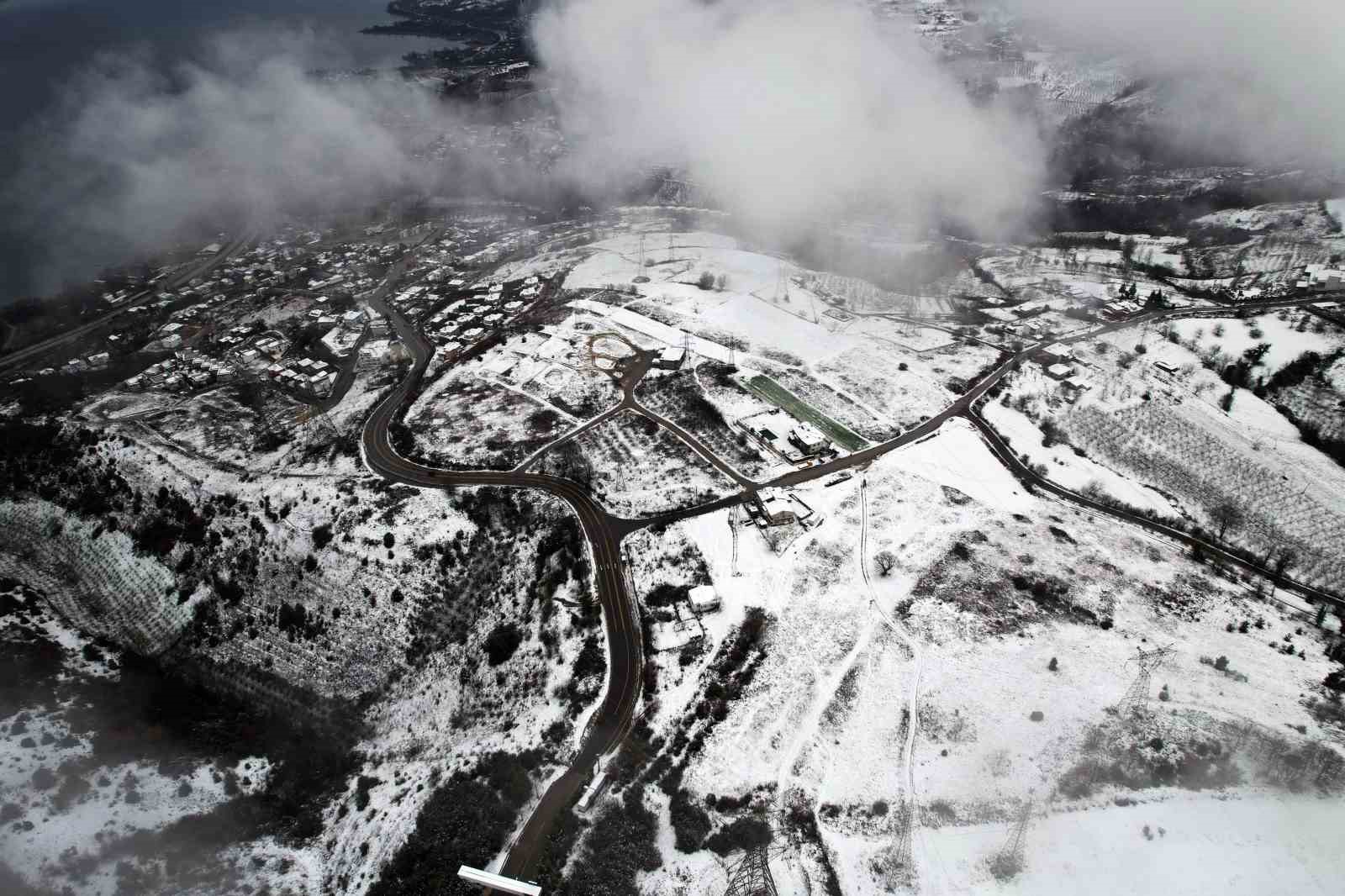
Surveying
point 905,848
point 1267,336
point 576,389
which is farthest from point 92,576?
point 1267,336

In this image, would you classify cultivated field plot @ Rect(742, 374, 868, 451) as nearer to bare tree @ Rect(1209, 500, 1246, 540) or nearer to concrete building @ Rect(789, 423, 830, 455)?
concrete building @ Rect(789, 423, 830, 455)

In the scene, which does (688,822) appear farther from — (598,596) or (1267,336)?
(1267,336)

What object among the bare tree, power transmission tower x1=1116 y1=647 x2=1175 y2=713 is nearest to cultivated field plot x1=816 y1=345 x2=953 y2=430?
the bare tree

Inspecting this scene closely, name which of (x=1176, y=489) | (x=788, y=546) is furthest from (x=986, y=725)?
(x=1176, y=489)

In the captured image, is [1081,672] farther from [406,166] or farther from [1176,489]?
[406,166]

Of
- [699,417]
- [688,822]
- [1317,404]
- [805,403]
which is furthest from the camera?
[805,403]

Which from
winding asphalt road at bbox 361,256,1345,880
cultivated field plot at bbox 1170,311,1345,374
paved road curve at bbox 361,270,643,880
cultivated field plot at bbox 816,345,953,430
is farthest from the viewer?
cultivated field plot at bbox 1170,311,1345,374

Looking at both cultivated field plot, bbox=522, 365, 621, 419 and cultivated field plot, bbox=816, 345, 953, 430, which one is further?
cultivated field plot, bbox=522, 365, 621, 419
